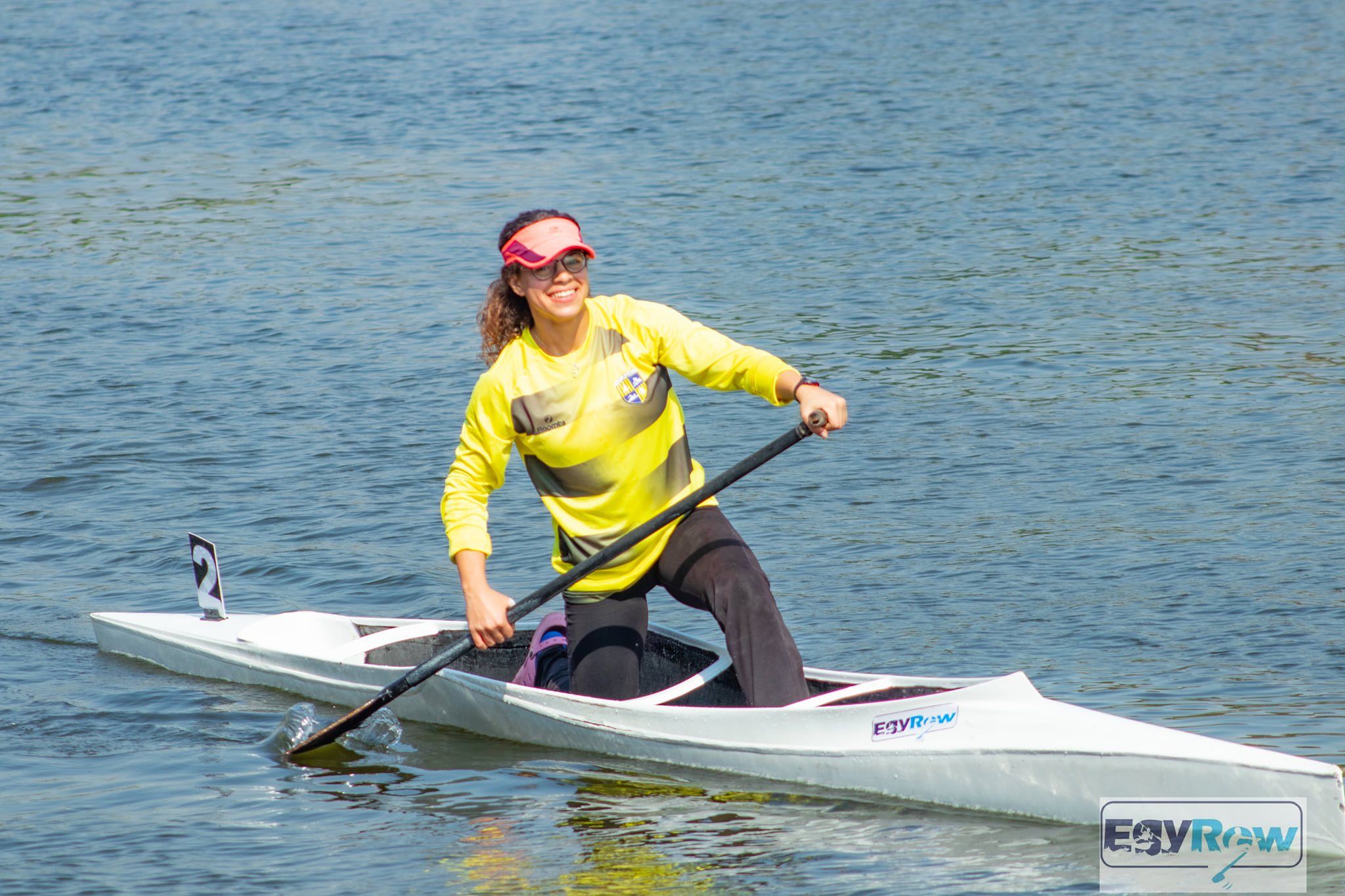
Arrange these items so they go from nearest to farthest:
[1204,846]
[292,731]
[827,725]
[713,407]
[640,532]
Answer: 1. [1204,846]
2. [640,532]
3. [827,725]
4. [292,731]
5. [713,407]

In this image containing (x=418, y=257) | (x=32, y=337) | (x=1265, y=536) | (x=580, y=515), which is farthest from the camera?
(x=418, y=257)

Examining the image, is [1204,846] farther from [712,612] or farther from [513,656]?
[513,656]

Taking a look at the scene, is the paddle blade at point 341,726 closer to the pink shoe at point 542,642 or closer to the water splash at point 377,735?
the water splash at point 377,735

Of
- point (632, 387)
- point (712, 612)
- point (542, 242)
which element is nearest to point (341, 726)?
point (712, 612)

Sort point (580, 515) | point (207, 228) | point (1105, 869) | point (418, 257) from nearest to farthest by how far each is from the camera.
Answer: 1. point (1105, 869)
2. point (580, 515)
3. point (418, 257)
4. point (207, 228)

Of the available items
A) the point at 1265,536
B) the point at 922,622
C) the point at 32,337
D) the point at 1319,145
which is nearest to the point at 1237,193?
the point at 1319,145

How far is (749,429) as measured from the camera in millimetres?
10109

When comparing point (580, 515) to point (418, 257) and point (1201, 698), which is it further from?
point (418, 257)

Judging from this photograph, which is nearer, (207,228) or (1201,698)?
(1201,698)

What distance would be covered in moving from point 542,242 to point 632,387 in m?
0.57

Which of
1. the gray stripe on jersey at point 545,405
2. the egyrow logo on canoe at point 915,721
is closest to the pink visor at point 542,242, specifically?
the gray stripe on jersey at point 545,405

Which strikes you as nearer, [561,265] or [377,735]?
[561,265]

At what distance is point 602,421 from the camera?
5.02 metres

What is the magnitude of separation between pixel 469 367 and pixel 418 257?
3760 millimetres
